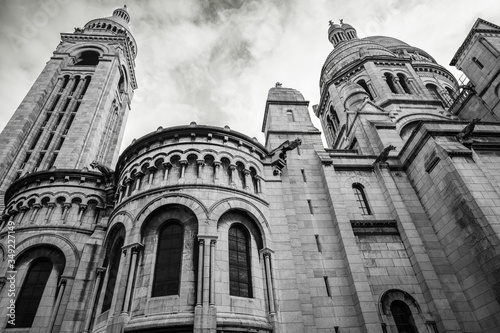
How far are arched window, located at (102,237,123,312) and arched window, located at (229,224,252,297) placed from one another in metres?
5.78

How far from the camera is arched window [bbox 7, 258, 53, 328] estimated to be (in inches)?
633

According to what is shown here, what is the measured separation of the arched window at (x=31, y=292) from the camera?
52.7 ft

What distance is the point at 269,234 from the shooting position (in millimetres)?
16078

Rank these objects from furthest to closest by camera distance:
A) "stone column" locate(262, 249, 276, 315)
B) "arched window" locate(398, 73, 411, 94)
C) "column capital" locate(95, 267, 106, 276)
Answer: "arched window" locate(398, 73, 411, 94)
"column capital" locate(95, 267, 106, 276)
"stone column" locate(262, 249, 276, 315)

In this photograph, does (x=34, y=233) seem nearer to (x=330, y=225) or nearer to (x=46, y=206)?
(x=46, y=206)

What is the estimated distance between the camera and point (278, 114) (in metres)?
24.1

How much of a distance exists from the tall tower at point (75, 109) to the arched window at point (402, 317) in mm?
28331

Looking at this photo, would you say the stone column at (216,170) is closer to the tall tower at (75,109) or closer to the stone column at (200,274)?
the stone column at (200,274)

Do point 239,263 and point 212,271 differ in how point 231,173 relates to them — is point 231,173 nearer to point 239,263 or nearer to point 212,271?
point 239,263

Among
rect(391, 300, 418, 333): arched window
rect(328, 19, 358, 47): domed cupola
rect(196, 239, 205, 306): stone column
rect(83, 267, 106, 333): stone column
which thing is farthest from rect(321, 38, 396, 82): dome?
rect(83, 267, 106, 333): stone column

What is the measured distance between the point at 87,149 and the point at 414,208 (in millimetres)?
29697

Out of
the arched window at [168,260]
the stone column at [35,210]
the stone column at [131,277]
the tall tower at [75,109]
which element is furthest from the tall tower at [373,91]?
the tall tower at [75,109]

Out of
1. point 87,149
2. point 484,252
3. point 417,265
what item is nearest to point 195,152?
point 417,265

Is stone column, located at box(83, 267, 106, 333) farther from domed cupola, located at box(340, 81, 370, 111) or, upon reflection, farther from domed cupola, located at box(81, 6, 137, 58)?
domed cupola, located at box(81, 6, 137, 58)
